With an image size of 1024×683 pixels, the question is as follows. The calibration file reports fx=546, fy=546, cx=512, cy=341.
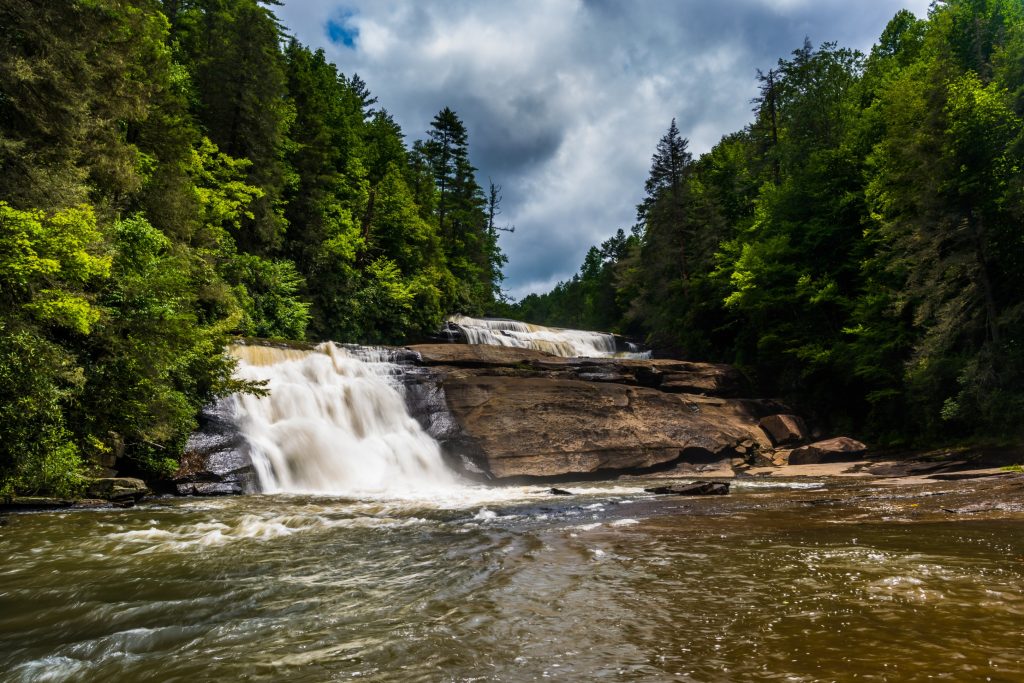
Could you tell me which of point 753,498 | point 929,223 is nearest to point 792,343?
point 929,223

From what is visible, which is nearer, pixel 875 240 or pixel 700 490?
pixel 700 490

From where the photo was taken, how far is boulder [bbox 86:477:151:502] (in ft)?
35.3

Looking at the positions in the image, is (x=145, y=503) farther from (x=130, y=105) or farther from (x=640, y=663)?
(x=640, y=663)

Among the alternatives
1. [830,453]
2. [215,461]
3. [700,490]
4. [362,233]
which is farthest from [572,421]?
[362,233]

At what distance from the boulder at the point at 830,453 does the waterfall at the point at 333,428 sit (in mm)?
12441

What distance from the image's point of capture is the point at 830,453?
760 inches

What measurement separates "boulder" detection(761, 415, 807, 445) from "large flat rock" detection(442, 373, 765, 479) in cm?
111

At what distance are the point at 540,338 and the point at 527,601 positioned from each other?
27678 millimetres

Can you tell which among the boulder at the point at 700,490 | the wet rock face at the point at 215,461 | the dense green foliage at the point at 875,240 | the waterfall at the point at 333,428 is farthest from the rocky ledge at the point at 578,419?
the wet rock face at the point at 215,461

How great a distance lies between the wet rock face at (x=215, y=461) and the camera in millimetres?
12555

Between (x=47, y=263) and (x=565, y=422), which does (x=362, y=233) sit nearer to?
(x=565, y=422)

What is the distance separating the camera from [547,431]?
60.5 feet

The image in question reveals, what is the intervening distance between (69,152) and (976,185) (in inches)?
919

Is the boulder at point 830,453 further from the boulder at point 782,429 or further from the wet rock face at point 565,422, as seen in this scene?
the boulder at point 782,429
